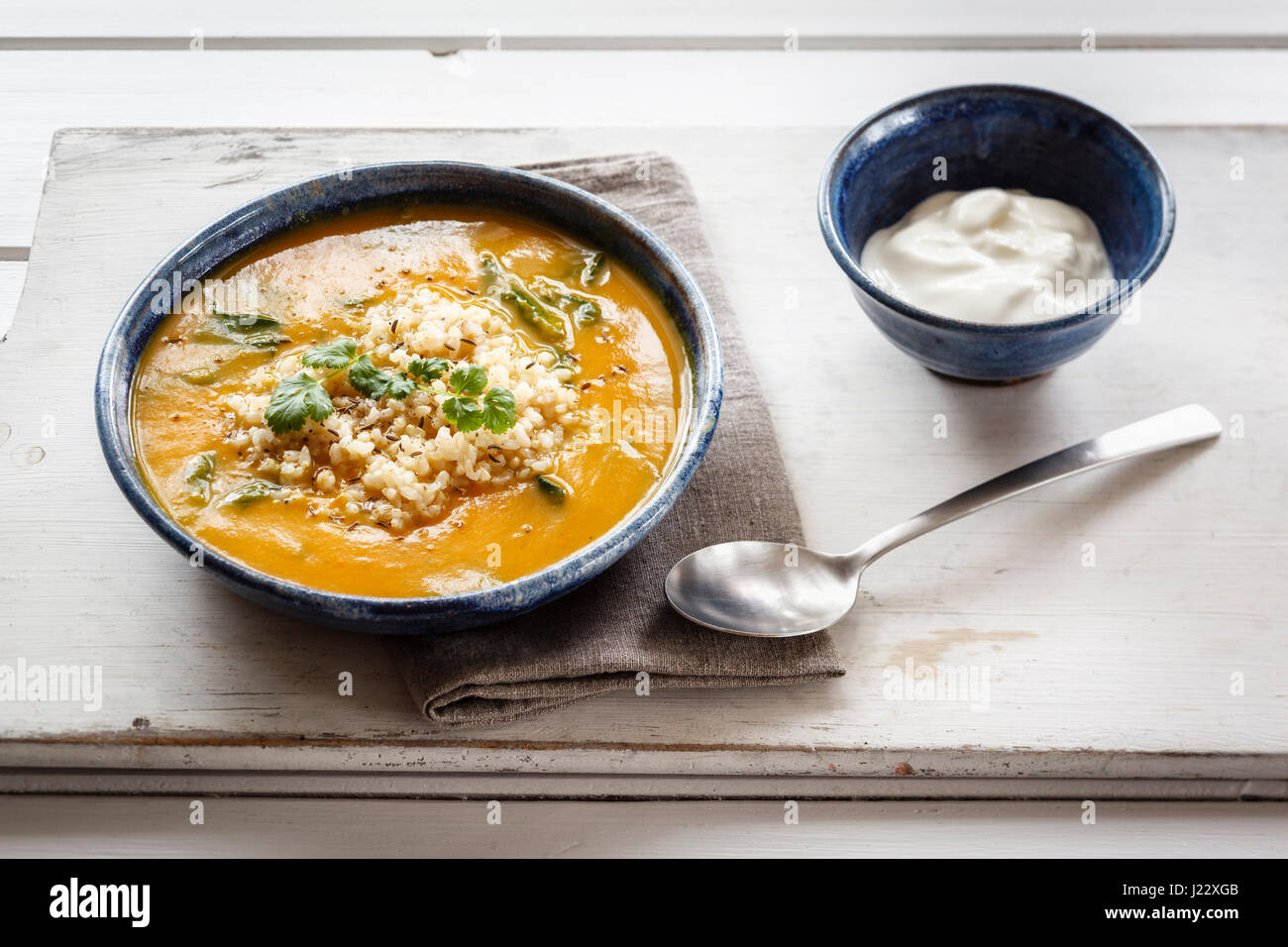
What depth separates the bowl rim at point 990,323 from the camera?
7.20 ft

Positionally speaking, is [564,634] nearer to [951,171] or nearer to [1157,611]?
[1157,611]

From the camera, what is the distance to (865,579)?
2230 mm

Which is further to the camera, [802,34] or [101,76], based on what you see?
[802,34]

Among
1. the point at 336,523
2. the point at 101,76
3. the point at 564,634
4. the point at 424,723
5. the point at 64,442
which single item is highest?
the point at 101,76

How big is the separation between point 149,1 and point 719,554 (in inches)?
97.8

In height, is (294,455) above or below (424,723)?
above

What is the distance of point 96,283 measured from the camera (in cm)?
256

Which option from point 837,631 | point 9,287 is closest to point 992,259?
point 837,631

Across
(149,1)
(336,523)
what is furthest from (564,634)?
(149,1)

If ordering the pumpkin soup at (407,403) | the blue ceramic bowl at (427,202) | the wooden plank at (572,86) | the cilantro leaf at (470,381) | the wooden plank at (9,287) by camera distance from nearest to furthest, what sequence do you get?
1. the blue ceramic bowl at (427,202)
2. the pumpkin soup at (407,403)
3. the cilantro leaf at (470,381)
4. the wooden plank at (9,287)
5. the wooden plank at (572,86)

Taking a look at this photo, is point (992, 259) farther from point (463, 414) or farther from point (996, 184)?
point (463, 414)

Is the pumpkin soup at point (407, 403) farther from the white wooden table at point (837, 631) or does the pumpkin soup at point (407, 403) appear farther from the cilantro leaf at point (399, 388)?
the white wooden table at point (837, 631)

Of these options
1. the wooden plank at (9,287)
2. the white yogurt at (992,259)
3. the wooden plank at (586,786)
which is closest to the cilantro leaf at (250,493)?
the wooden plank at (586,786)

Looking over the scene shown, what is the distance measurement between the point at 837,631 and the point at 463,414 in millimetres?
746
